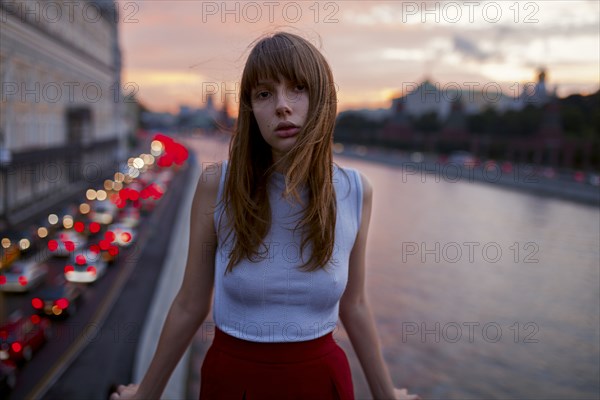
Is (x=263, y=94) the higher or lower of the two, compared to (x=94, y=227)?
higher

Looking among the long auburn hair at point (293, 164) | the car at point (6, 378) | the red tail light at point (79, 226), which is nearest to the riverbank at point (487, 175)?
the long auburn hair at point (293, 164)

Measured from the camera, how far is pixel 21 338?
11.0m

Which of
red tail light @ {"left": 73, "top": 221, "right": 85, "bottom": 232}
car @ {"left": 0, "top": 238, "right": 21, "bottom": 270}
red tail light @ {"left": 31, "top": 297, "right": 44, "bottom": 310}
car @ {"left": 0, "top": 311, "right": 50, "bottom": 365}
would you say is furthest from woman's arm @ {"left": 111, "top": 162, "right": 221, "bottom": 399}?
red tail light @ {"left": 73, "top": 221, "right": 85, "bottom": 232}

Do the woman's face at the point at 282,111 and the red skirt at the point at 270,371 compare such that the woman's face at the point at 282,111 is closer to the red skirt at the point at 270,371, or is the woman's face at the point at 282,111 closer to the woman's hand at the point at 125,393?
the red skirt at the point at 270,371

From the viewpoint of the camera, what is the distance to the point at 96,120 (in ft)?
129

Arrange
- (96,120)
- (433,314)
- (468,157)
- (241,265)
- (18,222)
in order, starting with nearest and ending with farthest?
1. (241,265)
2. (433,314)
3. (18,222)
4. (96,120)
5. (468,157)

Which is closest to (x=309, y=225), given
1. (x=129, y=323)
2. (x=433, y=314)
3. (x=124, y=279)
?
(x=129, y=323)

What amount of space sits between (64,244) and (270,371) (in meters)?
20.4

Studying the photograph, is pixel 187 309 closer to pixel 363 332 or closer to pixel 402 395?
pixel 363 332

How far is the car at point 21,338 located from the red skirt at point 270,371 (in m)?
10.4

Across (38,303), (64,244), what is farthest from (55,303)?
(64,244)

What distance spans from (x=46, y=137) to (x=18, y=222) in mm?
6554

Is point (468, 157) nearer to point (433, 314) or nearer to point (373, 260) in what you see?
point (373, 260)

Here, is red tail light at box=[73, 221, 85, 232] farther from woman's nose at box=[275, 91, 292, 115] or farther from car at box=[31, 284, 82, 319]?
woman's nose at box=[275, 91, 292, 115]
